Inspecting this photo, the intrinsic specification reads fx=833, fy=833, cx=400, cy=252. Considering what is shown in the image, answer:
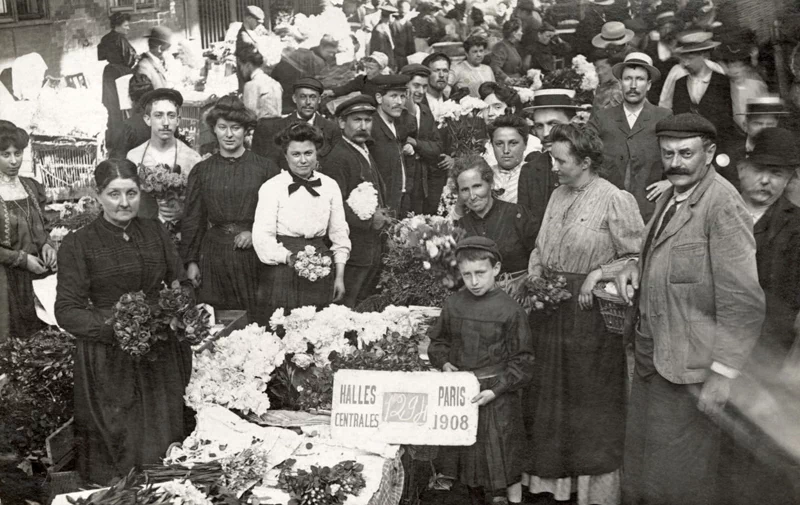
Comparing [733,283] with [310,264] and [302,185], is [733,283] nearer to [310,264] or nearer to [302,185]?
[310,264]

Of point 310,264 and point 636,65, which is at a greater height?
point 636,65

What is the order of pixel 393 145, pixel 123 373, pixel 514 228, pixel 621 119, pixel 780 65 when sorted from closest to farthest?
pixel 780 65, pixel 123 373, pixel 621 119, pixel 514 228, pixel 393 145

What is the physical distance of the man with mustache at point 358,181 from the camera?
543 centimetres

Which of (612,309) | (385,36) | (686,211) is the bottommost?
(612,309)

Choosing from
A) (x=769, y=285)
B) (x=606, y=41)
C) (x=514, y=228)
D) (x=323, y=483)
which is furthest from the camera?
(x=514, y=228)

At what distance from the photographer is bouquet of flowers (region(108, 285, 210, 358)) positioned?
4.31 metres

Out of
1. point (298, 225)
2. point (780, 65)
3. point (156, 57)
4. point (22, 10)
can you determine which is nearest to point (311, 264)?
point (298, 225)

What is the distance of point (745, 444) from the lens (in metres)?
4.41

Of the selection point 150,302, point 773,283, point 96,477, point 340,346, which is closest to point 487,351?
point 340,346

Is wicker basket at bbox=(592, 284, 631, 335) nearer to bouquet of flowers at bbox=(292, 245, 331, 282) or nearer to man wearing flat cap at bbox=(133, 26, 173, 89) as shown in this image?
bouquet of flowers at bbox=(292, 245, 331, 282)

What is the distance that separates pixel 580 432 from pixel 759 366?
43.0 inches

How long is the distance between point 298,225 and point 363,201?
1.49ft

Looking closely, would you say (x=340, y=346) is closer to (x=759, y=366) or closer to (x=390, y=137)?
(x=390, y=137)

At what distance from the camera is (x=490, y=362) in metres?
4.59
